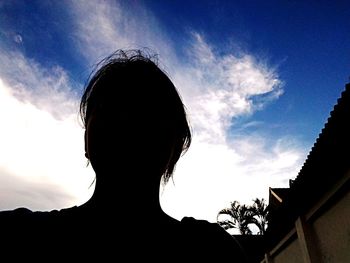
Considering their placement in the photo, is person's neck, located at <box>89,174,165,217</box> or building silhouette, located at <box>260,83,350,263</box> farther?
building silhouette, located at <box>260,83,350,263</box>

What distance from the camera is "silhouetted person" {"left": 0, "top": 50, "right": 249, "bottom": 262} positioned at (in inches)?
26.5

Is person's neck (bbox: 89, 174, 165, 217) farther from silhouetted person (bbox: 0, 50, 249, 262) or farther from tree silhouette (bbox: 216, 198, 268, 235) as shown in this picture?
tree silhouette (bbox: 216, 198, 268, 235)

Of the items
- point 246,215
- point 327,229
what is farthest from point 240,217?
point 327,229

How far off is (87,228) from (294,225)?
7775 millimetres

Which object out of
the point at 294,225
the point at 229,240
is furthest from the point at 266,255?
the point at 229,240

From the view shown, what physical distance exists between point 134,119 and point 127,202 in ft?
0.77

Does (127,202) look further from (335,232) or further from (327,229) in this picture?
(327,229)

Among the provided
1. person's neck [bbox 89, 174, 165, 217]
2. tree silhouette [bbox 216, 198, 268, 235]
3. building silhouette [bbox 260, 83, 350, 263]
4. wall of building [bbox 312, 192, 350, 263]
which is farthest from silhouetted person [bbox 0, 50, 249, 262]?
tree silhouette [bbox 216, 198, 268, 235]

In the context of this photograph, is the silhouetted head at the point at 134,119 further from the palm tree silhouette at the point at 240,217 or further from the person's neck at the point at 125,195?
the palm tree silhouette at the point at 240,217

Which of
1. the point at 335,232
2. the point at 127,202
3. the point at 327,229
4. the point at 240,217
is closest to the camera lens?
the point at 127,202

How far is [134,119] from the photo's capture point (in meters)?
0.77

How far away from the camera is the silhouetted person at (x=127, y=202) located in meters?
0.67

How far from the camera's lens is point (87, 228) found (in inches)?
27.1

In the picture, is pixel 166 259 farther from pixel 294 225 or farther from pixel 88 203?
pixel 294 225
